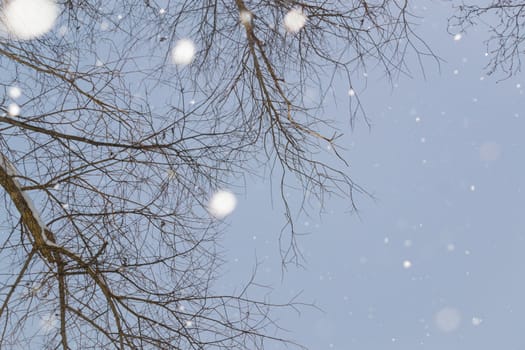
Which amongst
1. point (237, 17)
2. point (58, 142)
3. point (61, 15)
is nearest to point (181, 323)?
point (58, 142)

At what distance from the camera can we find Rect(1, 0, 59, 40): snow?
4.02 meters

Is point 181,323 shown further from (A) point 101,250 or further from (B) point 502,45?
(B) point 502,45

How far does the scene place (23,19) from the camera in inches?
160

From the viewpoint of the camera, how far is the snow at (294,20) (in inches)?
161

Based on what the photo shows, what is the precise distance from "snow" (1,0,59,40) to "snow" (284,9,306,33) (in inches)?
73.9

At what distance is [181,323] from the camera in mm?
3637

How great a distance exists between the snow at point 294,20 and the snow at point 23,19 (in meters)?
1.88

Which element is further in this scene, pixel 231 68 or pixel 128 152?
pixel 231 68

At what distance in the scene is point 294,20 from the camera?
13.4 feet

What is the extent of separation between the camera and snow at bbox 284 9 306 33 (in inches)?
161

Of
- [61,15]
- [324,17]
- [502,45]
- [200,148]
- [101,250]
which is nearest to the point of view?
[101,250]

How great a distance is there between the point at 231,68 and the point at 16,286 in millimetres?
2088

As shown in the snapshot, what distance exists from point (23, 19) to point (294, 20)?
2.01 metres

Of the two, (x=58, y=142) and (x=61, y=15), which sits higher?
(x=61, y=15)
